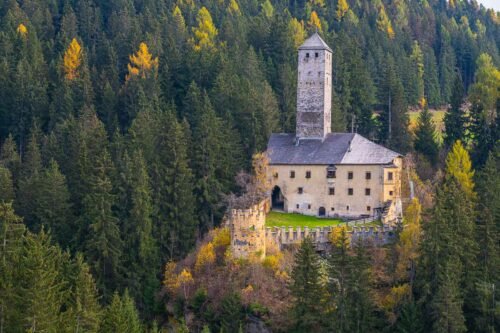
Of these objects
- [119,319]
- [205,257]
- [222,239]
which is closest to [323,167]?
[222,239]

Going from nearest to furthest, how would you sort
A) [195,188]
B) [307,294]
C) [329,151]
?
[307,294] → [195,188] → [329,151]

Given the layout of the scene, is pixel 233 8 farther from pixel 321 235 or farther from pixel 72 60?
pixel 321 235

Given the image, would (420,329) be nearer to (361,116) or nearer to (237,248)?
(237,248)

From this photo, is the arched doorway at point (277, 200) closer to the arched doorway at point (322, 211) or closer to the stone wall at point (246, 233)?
the arched doorway at point (322, 211)

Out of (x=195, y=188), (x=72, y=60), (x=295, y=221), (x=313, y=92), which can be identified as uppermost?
(x=72, y=60)

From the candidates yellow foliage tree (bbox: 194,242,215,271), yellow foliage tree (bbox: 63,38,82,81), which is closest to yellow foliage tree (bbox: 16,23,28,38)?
Result: yellow foliage tree (bbox: 63,38,82,81)

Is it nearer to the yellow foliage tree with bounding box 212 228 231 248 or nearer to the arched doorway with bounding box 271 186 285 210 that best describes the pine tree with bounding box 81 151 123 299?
the yellow foliage tree with bounding box 212 228 231 248
